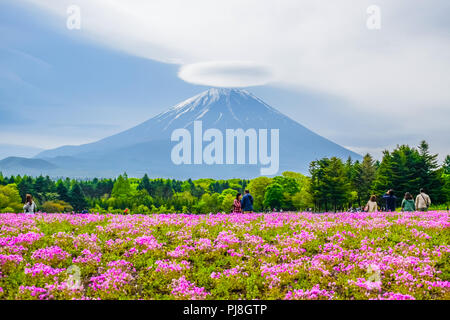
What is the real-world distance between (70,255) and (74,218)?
16.9ft

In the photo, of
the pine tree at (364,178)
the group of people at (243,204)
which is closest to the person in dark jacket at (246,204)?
the group of people at (243,204)

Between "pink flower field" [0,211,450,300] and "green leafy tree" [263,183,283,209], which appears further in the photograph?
"green leafy tree" [263,183,283,209]

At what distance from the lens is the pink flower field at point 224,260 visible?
885 centimetres

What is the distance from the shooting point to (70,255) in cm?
1087

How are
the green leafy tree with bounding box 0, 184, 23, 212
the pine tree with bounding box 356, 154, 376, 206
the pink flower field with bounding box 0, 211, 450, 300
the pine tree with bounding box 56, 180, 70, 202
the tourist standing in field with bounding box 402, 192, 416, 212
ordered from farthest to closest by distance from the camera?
the pine tree with bounding box 56, 180, 70, 202
the green leafy tree with bounding box 0, 184, 23, 212
the pine tree with bounding box 356, 154, 376, 206
the tourist standing in field with bounding box 402, 192, 416, 212
the pink flower field with bounding box 0, 211, 450, 300

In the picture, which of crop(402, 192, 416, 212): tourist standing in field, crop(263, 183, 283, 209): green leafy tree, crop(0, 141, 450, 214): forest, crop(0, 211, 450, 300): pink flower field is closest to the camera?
crop(0, 211, 450, 300): pink flower field

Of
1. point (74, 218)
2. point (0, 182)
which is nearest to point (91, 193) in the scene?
point (0, 182)

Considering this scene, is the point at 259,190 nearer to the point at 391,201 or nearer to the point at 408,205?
the point at 391,201

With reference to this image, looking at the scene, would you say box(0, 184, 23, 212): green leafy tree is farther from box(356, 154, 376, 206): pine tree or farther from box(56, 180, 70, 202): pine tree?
box(356, 154, 376, 206): pine tree

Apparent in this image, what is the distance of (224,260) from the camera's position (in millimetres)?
10781

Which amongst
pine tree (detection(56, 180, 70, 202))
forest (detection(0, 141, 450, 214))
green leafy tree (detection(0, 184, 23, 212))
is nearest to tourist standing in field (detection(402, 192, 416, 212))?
forest (detection(0, 141, 450, 214))

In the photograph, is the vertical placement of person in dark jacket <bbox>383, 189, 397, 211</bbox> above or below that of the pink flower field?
above

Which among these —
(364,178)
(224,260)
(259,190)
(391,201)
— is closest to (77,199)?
(259,190)

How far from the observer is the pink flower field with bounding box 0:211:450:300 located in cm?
885
